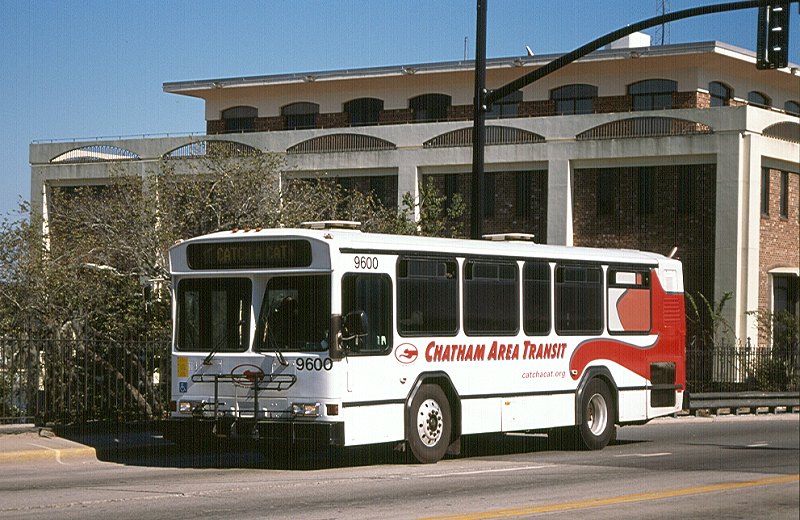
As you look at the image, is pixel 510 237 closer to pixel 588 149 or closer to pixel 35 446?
pixel 35 446

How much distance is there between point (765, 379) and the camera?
25.3 meters

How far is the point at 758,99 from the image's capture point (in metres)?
50.9

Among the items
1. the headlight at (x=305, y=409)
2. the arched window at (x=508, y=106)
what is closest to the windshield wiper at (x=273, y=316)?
the headlight at (x=305, y=409)

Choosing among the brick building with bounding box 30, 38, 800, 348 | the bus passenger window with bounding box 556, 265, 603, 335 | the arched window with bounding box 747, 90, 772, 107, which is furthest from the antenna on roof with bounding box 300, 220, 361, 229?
the arched window with bounding box 747, 90, 772, 107

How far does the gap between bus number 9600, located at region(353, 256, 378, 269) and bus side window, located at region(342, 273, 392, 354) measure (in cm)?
10

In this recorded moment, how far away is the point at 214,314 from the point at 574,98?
35.9 metres

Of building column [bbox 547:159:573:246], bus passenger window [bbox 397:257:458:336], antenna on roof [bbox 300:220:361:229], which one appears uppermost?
building column [bbox 547:159:573:246]

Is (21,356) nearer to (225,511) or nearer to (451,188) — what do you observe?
(225,511)

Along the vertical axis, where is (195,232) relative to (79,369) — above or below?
A: above

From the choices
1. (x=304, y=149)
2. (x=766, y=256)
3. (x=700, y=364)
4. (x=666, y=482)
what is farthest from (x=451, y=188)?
(x=666, y=482)

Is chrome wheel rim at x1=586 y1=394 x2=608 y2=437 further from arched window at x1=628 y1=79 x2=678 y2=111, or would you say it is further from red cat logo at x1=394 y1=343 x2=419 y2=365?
arched window at x1=628 y1=79 x2=678 y2=111

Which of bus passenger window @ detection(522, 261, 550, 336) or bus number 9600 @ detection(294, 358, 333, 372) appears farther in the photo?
bus passenger window @ detection(522, 261, 550, 336)

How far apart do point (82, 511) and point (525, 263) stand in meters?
8.44

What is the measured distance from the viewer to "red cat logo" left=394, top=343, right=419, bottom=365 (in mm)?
16234
